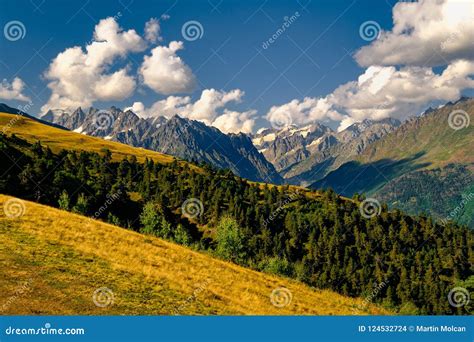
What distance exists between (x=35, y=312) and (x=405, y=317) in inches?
819

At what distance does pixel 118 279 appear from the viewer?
2991 centimetres

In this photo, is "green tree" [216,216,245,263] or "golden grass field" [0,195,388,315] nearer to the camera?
"golden grass field" [0,195,388,315]

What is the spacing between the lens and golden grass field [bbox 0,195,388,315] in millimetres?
24594

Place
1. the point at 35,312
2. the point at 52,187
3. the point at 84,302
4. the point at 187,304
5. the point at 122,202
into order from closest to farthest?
1. the point at 35,312
2. the point at 84,302
3. the point at 187,304
4. the point at 52,187
5. the point at 122,202

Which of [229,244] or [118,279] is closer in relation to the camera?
[118,279]

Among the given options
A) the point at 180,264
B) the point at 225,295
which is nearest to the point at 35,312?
the point at 225,295

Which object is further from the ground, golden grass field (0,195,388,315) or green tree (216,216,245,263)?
green tree (216,216,245,263)

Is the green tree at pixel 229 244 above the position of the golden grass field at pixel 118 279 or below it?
above

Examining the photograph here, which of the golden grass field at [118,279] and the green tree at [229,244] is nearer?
the golden grass field at [118,279]

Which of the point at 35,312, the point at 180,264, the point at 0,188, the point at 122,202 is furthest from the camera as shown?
the point at 122,202

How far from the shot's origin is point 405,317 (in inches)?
927

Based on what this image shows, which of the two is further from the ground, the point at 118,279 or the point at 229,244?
the point at 229,244

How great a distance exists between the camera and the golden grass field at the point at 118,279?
80.7 feet

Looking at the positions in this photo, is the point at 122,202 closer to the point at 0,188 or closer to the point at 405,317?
the point at 0,188
